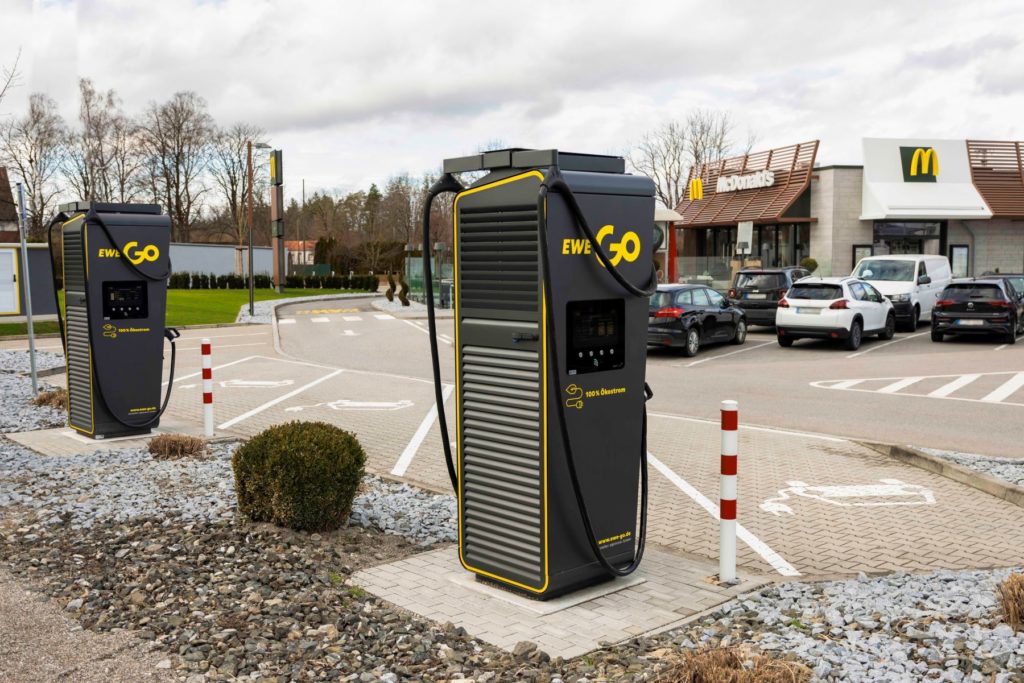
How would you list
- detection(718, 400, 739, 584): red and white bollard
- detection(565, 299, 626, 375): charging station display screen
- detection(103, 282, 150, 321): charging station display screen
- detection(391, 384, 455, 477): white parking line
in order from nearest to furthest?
1. detection(565, 299, 626, 375): charging station display screen
2. detection(718, 400, 739, 584): red and white bollard
3. detection(391, 384, 455, 477): white parking line
4. detection(103, 282, 150, 321): charging station display screen

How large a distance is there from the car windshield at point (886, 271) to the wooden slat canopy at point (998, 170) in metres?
18.4

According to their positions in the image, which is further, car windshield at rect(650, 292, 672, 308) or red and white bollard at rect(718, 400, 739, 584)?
car windshield at rect(650, 292, 672, 308)

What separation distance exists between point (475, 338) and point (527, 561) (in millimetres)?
1315

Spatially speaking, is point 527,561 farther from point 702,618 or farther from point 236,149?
point 236,149

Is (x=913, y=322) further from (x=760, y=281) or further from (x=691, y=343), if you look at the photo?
(x=691, y=343)

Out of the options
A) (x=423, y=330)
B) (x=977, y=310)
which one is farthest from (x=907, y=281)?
(x=423, y=330)

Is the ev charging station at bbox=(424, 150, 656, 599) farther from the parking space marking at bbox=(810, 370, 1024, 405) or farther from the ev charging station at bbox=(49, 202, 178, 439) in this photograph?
the parking space marking at bbox=(810, 370, 1024, 405)

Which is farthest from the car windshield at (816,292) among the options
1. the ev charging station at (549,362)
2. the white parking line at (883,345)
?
the ev charging station at (549,362)

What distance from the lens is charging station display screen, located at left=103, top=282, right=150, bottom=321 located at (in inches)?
422

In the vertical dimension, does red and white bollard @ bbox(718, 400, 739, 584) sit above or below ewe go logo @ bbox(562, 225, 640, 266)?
below

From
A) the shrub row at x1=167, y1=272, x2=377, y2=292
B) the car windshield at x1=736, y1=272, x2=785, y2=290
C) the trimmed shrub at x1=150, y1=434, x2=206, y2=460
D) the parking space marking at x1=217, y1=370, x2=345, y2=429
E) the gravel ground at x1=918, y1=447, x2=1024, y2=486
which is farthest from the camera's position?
the shrub row at x1=167, y1=272, x2=377, y2=292

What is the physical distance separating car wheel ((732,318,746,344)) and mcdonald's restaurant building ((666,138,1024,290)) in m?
18.0

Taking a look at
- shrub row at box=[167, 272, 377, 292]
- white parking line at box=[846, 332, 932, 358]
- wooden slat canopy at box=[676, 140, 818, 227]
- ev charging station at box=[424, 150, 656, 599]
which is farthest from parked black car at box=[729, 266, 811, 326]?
shrub row at box=[167, 272, 377, 292]

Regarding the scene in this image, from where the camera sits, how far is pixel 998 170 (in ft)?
141
